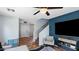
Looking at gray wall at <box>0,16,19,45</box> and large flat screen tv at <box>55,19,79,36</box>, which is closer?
gray wall at <box>0,16,19,45</box>

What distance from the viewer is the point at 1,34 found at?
0.88 metres

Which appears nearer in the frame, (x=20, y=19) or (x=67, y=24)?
(x=20, y=19)

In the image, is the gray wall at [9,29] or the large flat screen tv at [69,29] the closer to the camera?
the gray wall at [9,29]

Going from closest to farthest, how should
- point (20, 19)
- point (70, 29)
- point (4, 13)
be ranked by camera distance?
point (4, 13) < point (20, 19) < point (70, 29)

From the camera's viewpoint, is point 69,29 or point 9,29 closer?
point 9,29
